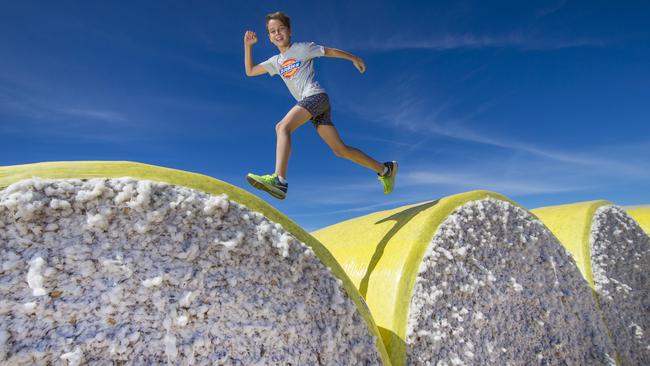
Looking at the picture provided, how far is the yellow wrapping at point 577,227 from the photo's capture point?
4.07m

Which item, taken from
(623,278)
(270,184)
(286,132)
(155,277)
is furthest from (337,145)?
(623,278)

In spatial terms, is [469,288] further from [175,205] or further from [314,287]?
[175,205]

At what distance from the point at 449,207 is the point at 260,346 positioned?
1.83 metres

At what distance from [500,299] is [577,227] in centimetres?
220

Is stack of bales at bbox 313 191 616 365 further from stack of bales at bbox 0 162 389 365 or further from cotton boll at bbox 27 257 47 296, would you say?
cotton boll at bbox 27 257 47 296

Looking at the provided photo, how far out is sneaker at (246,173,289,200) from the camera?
2527 mm

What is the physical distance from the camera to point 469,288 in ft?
8.55

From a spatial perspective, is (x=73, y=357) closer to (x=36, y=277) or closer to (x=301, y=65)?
(x=36, y=277)

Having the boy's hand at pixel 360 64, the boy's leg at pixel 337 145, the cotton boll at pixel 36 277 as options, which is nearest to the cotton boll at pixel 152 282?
the cotton boll at pixel 36 277

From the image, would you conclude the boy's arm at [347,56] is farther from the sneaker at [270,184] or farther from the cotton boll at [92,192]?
the cotton boll at [92,192]

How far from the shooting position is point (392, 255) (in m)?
2.59

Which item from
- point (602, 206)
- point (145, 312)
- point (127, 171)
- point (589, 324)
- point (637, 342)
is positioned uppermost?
point (602, 206)

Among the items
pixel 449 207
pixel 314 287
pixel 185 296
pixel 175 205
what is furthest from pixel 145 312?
pixel 449 207

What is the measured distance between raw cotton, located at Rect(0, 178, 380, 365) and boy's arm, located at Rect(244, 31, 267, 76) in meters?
1.83
